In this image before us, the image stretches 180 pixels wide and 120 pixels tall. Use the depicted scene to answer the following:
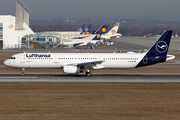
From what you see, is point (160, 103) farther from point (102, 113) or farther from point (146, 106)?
point (102, 113)

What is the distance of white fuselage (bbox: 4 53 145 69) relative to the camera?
44500mm

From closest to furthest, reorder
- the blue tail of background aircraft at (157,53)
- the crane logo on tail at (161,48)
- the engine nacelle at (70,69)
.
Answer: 1. the engine nacelle at (70,69)
2. the blue tail of background aircraft at (157,53)
3. the crane logo on tail at (161,48)

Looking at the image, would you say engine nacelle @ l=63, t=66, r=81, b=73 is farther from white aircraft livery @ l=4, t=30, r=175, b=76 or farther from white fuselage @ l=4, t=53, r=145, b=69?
→ white fuselage @ l=4, t=53, r=145, b=69

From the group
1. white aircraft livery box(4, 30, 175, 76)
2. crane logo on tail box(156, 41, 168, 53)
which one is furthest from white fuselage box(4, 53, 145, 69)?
crane logo on tail box(156, 41, 168, 53)

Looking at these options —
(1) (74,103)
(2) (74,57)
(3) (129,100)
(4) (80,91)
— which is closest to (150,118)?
(3) (129,100)

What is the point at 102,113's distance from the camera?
24984mm

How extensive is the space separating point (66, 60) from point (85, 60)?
127 inches

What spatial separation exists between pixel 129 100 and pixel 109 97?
2.49 meters

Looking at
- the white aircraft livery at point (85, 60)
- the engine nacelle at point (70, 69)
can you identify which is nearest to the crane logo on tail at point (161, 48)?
the white aircraft livery at point (85, 60)

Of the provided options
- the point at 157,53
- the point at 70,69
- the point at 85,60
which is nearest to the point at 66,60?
the point at 70,69

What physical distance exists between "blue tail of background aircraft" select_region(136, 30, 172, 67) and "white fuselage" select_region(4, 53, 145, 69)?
998 mm

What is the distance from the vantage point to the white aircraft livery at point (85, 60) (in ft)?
146

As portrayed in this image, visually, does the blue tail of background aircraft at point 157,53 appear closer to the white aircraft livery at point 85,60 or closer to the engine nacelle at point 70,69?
the white aircraft livery at point 85,60

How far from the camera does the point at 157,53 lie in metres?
46.8
